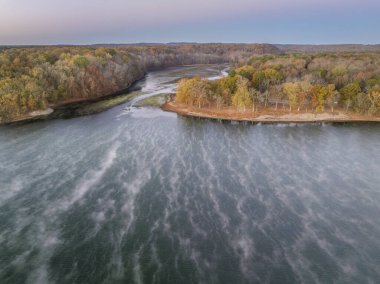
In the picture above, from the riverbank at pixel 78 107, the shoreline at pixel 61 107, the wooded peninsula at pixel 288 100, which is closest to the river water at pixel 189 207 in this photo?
the shoreline at pixel 61 107

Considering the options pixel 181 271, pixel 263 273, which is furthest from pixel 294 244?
pixel 181 271

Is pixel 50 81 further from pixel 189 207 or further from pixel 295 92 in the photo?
pixel 189 207

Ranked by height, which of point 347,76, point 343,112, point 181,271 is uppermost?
point 347,76

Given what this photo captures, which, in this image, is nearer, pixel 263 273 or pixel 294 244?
pixel 263 273

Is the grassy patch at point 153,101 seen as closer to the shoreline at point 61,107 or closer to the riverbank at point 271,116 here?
the riverbank at point 271,116

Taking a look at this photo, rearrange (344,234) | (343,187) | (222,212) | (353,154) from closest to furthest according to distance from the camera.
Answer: (344,234)
(222,212)
(343,187)
(353,154)

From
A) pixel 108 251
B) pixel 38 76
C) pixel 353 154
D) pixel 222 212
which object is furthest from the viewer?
pixel 38 76

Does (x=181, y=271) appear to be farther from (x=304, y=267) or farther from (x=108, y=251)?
(x=304, y=267)
